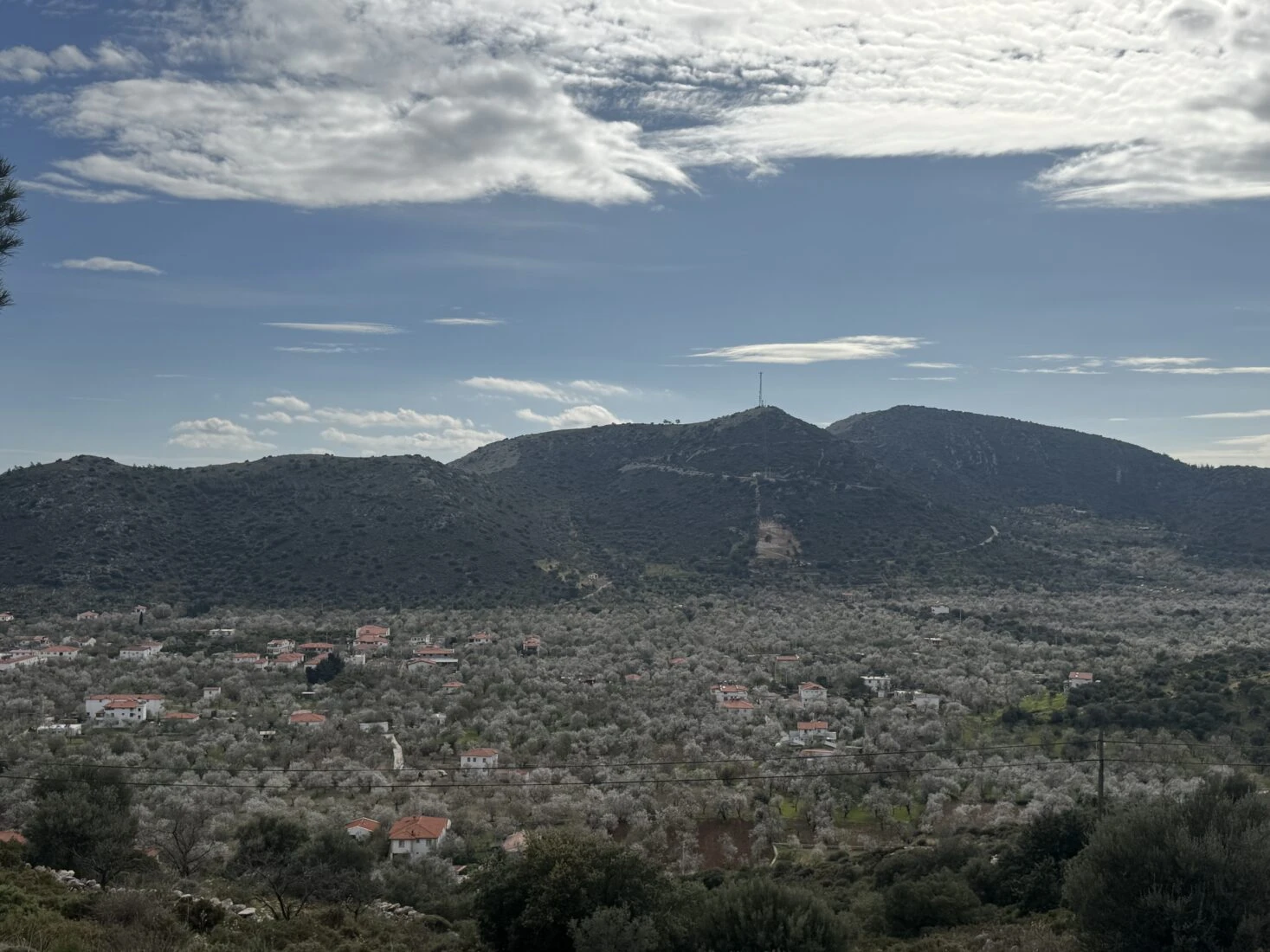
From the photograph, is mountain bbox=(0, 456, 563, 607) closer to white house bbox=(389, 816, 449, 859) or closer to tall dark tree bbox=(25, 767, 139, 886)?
white house bbox=(389, 816, 449, 859)

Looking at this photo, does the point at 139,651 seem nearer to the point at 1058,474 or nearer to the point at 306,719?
the point at 306,719

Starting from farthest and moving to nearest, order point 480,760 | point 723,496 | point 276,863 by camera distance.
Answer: point 723,496, point 480,760, point 276,863

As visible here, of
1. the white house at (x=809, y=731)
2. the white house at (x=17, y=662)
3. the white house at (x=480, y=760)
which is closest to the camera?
the white house at (x=480, y=760)

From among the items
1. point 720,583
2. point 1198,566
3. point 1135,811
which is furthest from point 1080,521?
point 1135,811

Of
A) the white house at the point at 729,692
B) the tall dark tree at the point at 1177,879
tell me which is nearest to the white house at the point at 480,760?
the white house at the point at 729,692

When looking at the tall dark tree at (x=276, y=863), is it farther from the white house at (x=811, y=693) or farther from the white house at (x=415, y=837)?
the white house at (x=811, y=693)

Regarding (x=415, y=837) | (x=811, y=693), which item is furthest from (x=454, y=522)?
(x=415, y=837)
